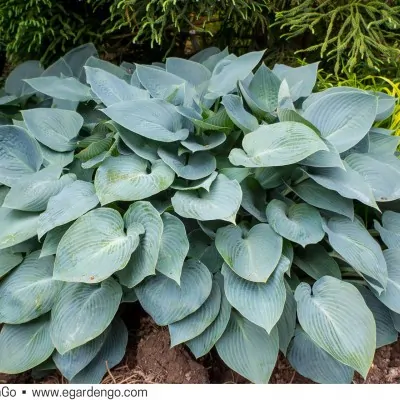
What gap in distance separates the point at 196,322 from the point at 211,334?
0.19 ft

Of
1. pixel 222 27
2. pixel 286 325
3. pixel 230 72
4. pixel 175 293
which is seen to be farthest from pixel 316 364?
pixel 222 27

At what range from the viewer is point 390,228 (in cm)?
161

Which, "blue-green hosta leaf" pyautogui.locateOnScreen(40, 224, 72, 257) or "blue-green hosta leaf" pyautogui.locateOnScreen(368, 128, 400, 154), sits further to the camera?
"blue-green hosta leaf" pyautogui.locateOnScreen(368, 128, 400, 154)

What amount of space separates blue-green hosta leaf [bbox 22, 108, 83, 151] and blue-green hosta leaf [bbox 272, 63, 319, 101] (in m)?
0.76

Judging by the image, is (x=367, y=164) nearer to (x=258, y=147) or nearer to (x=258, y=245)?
(x=258, y=147)

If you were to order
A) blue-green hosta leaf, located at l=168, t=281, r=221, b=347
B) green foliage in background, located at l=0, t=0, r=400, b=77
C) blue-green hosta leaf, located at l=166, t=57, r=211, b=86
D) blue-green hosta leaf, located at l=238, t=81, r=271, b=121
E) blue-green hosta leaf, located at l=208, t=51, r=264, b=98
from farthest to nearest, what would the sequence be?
1. green foliage in background, located at l=0, t=0, r=400, b=77
2. blue-green hosta leaf, located at l=166, t=57, r=211, b=86
3. blue-green hosta leaf, located at l=208, t=51, r=264, b=98
4. blue-green hosta leaf, located at l=238, t=81, r=271, b=121
5. blue-green hosta leaf, located at l=168, t=281, r=221, b=347

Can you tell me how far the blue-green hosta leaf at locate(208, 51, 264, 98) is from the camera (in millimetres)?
1820

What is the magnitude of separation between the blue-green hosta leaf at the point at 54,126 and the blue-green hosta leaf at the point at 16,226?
0.28 meters

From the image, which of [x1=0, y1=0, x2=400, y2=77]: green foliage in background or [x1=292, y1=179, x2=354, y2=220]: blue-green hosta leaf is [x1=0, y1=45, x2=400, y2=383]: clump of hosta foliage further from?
[x1=0, y1=0, x2=400, y2=77]: green foliage in background

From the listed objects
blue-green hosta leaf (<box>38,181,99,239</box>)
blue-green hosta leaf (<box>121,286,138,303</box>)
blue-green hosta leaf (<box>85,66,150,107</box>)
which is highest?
blue-green hosta leaf (<box>85,66,150,107</box>)

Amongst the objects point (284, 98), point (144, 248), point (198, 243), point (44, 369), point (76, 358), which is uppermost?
point (284, 98)

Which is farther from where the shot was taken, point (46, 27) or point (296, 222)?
point (46, 27)

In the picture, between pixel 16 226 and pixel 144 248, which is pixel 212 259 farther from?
pixel 16 226

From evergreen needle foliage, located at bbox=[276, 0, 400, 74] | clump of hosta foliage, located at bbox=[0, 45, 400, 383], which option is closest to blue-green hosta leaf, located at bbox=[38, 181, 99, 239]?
clump of hosta foliage, located at bbox=[0, 45, 400, 383]
